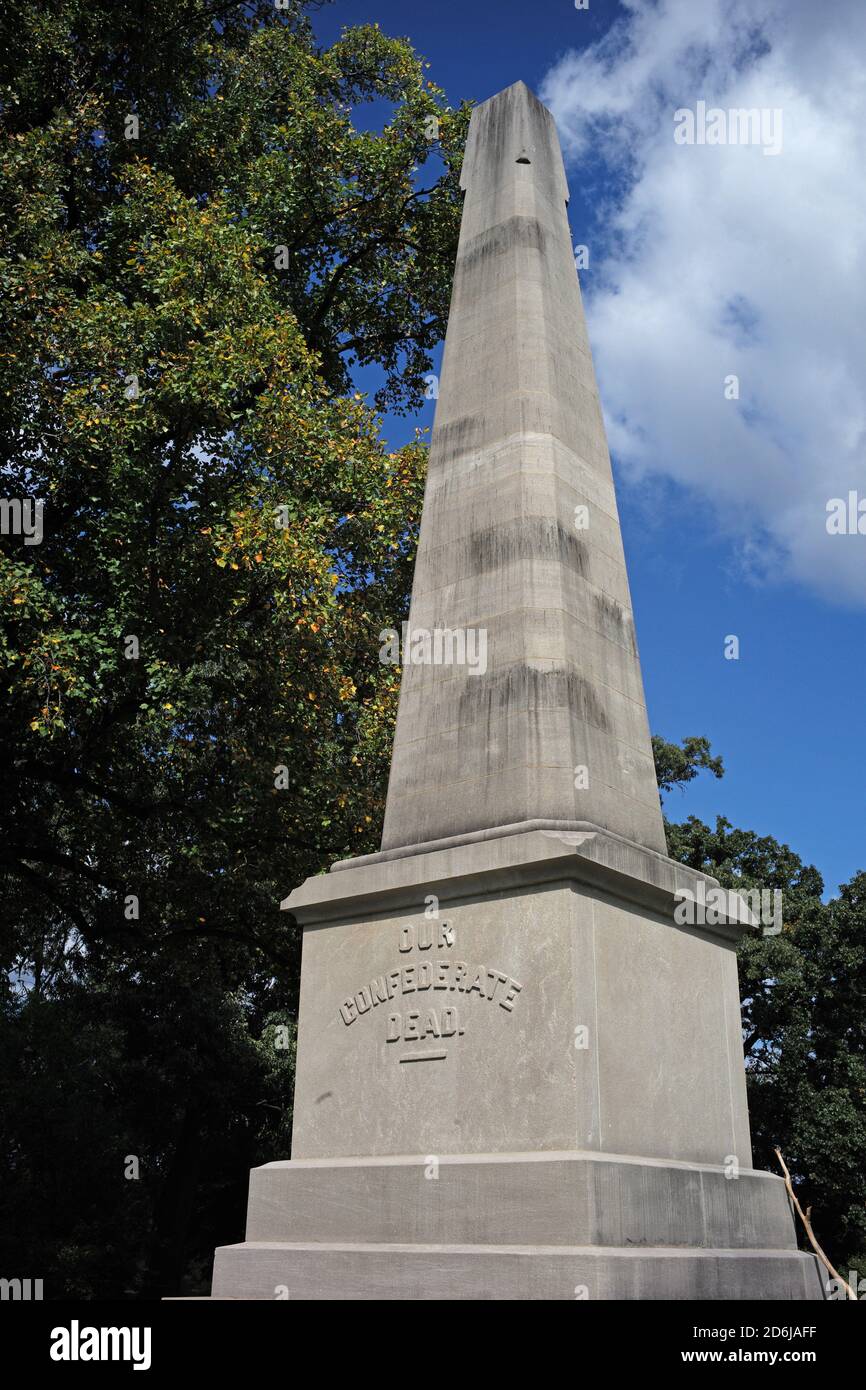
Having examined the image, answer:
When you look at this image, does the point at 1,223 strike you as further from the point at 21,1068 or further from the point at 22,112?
the point at 21,1068

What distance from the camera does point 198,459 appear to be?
13.0 metres

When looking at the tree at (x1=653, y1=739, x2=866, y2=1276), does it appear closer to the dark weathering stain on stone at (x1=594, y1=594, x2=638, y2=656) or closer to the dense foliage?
the dense foliage

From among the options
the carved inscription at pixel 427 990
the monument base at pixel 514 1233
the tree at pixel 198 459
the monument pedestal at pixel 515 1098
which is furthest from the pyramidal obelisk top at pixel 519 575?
the tree at pixel 198 459


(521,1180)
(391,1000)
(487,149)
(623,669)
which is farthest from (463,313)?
(521,1180)

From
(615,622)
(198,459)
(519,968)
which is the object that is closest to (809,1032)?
(198,459)

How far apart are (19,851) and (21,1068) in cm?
1146

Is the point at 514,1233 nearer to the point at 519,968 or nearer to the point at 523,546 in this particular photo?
the point at 519,968

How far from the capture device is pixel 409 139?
16.8m

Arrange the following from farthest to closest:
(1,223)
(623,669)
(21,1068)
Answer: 1. (21,1068)
2. (1,223)
3. (623,669)

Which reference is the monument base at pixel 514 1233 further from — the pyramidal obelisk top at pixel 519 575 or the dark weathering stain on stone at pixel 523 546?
the dark weathering stain on stone at pixel 523 546

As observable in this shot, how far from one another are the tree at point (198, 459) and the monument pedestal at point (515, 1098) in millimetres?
5893

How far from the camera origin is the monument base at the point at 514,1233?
5.02 metres

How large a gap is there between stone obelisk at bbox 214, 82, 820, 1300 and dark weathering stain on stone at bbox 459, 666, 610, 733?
0.02 meters

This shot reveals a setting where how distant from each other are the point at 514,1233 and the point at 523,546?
390 centimetres
